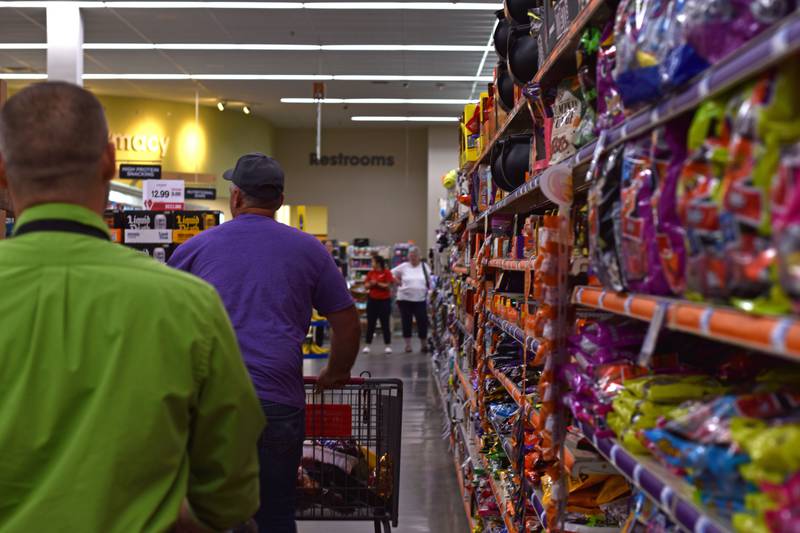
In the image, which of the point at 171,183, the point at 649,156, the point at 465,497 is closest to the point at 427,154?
the point at 171,183

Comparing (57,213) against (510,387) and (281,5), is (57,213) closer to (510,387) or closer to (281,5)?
(510,387)

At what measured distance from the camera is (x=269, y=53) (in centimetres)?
1286

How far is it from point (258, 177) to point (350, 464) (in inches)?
49.5

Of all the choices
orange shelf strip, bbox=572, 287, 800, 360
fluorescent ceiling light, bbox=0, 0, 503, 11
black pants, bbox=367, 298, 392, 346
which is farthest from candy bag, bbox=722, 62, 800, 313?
black pants, bbox=367, 298, 392, 346

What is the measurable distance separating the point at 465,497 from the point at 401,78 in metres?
10.7

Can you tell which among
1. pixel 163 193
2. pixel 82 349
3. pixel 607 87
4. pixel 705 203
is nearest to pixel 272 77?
pixel 163 193

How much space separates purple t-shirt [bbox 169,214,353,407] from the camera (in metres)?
2.73

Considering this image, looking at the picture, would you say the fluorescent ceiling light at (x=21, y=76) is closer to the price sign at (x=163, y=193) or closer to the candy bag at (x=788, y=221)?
the price sign at (x=163, y=193)

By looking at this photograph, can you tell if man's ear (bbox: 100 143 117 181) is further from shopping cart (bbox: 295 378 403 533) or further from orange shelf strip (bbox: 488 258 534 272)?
shopping cart (bbox: 295 378 403 533)

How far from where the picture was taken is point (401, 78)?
14609 mm

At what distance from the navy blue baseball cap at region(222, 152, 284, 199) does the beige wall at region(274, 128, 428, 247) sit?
59.3 ft

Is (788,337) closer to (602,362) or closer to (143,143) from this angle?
(602,362)

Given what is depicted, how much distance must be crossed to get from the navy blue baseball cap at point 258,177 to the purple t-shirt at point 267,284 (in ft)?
0.31

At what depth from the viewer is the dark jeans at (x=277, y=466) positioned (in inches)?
107
